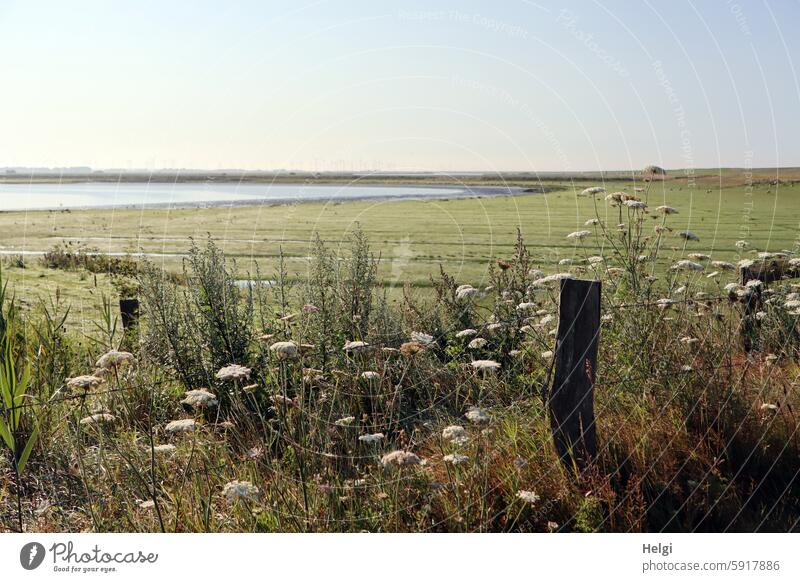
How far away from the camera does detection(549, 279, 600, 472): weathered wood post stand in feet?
13.7

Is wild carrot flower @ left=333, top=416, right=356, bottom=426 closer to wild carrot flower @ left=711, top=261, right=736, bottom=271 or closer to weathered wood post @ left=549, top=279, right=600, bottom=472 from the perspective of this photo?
weathered wood post @ left=549, top=279, right=600, bottom=472

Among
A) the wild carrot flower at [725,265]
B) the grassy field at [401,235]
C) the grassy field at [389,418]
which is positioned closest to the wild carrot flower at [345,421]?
the grassy field at [389,418]

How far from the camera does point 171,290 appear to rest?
5.87m

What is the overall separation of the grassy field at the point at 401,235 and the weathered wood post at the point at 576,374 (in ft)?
12.2

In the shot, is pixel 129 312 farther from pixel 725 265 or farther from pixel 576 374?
pixel 725 265

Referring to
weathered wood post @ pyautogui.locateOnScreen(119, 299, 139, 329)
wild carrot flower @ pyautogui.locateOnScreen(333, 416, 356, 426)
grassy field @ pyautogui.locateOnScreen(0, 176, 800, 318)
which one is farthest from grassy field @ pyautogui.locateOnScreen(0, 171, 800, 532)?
grassy field @ pyautogui.locateOnScreen(0, 176, 800, 318)

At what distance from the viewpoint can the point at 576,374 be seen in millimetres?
4219

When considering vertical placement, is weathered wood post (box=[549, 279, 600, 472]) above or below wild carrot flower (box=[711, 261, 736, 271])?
below

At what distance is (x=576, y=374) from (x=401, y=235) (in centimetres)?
1529

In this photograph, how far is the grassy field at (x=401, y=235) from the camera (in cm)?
1237

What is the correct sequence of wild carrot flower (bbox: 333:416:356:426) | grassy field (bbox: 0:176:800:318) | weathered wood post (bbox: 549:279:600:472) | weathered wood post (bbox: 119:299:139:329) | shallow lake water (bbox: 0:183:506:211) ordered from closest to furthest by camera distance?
wild carrot flower (bbox: 333:416:356:426) < weathered wood post (bbox: 549:279:600:472) < weathered wood post (bbox: 119:299:139:329) < grassy field (bbox: 0:176:800:318) < shallow lake water (bbox: 0:183:506:211)

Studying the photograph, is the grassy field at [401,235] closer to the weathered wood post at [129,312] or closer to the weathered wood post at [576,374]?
the weathered wood post at [129,312]

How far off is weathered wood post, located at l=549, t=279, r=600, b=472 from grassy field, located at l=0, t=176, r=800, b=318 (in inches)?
147
